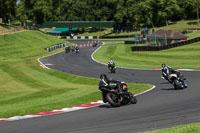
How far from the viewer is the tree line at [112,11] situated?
13712cm

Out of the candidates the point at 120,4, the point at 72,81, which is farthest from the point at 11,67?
the point at 120,4

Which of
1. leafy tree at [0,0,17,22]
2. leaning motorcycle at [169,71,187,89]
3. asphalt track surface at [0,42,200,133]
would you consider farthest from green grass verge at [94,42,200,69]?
leafy tree at [0,0,17,22]

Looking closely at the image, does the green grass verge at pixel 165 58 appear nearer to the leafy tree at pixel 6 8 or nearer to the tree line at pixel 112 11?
A: the leafy tree at pixel 6 8

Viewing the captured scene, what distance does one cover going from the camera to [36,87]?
33469 millimetres

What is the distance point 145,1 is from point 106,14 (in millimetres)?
35243

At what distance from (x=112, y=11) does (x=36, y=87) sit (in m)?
151

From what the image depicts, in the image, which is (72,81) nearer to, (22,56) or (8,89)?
(8,89)

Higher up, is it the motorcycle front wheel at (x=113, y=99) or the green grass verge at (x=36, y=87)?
the motorcycle front wheel at (x=113, y=99)

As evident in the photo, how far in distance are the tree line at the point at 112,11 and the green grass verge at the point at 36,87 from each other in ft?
168

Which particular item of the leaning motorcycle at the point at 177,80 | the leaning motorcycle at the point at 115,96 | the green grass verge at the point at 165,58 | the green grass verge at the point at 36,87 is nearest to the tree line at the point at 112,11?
the green grass verge at the point at 36,87

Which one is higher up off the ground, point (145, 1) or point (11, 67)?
point (145, 1)

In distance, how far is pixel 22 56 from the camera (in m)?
76.4

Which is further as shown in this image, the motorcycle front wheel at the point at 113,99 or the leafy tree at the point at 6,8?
the leafy tree at the point at 6,8

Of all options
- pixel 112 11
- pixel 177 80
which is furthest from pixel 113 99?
pixel 112 11
